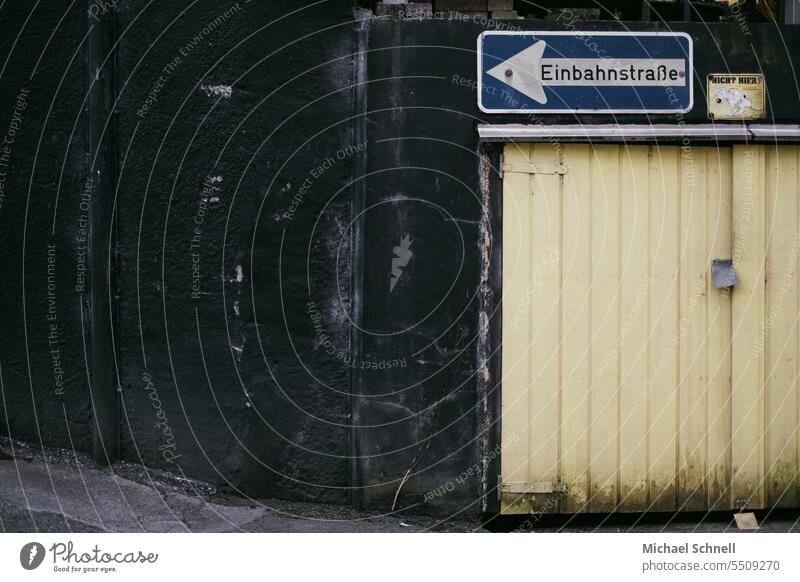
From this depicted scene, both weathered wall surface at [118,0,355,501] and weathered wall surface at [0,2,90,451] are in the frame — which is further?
weathered wall surface at [0,2,90,451]

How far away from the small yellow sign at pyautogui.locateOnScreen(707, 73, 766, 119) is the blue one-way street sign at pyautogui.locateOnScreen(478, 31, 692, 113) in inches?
8.3

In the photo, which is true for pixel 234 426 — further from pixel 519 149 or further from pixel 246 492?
pixel 519 149

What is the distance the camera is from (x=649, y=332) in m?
5.16

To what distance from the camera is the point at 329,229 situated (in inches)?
205

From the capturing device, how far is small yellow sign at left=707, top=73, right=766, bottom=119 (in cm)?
511

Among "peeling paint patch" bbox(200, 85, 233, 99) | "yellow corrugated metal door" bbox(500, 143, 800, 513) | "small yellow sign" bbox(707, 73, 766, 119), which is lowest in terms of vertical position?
"yellow corrugated metal door" bbox(500, 143, 800, 513)

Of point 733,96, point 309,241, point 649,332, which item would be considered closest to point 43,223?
point 309,241

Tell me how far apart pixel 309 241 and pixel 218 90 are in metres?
0.99

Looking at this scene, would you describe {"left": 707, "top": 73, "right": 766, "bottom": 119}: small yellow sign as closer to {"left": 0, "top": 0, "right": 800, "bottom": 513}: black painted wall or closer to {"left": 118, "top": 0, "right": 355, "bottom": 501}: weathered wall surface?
{"left": 0, "top": 0, "right": 800, "bottom": 513}: black painted wall

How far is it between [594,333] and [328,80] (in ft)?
6.71

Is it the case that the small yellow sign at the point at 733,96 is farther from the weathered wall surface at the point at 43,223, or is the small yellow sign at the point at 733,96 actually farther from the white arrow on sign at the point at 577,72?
the weathered wall surface at the point at 43,223

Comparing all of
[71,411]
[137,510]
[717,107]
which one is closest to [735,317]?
[717,107]

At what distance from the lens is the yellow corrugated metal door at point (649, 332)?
16.8ft

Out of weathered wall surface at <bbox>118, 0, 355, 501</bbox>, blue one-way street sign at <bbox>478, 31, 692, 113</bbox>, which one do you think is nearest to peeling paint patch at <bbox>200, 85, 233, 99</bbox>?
weathered wall surface at <bbox>118, 0, 355, 501</bbox>
